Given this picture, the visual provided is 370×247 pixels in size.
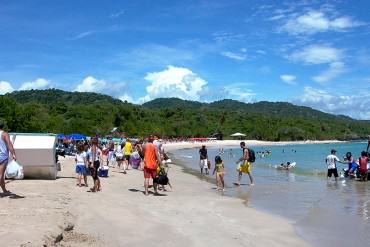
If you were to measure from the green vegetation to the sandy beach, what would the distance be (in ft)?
150

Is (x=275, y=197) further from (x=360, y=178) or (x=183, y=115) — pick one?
(x=183, y=115)

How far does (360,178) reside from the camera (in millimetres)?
21250

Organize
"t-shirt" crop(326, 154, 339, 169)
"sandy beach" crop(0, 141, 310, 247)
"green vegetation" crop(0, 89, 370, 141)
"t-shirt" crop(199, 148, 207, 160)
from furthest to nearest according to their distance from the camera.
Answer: "green vegetation" crop(0, 89, 370, 141), "t-shirt" crop(199, 148, 207, 160), "t-shirt" crop(326, 154, 339, 169), "sandy beach" crop(0, 141, 310, 247)

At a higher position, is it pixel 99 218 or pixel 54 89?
pixel 54 89

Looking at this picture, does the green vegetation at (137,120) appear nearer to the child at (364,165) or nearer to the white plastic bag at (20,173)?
the white plastic bag at (20,173)

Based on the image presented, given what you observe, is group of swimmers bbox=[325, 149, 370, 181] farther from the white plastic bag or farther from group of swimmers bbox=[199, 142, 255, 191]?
the white plastic bag

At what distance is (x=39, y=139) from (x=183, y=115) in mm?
133125

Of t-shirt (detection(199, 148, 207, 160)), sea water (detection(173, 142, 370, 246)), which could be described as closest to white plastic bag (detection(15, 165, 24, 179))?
sea water (detection(173, 142, 370, 246))

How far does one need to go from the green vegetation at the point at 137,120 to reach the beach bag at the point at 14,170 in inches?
1686

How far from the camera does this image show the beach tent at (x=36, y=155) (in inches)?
556

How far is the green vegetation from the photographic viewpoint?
68.6 metres

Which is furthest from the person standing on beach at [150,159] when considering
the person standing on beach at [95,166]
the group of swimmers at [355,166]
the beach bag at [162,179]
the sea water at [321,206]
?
the group of swimmers at [355,166]

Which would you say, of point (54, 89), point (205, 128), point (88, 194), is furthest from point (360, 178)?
point (54, 89)

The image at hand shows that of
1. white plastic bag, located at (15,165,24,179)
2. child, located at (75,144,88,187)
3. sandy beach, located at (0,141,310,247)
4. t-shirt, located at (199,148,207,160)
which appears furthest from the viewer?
t-shirt, located at (199,148,207,160)
